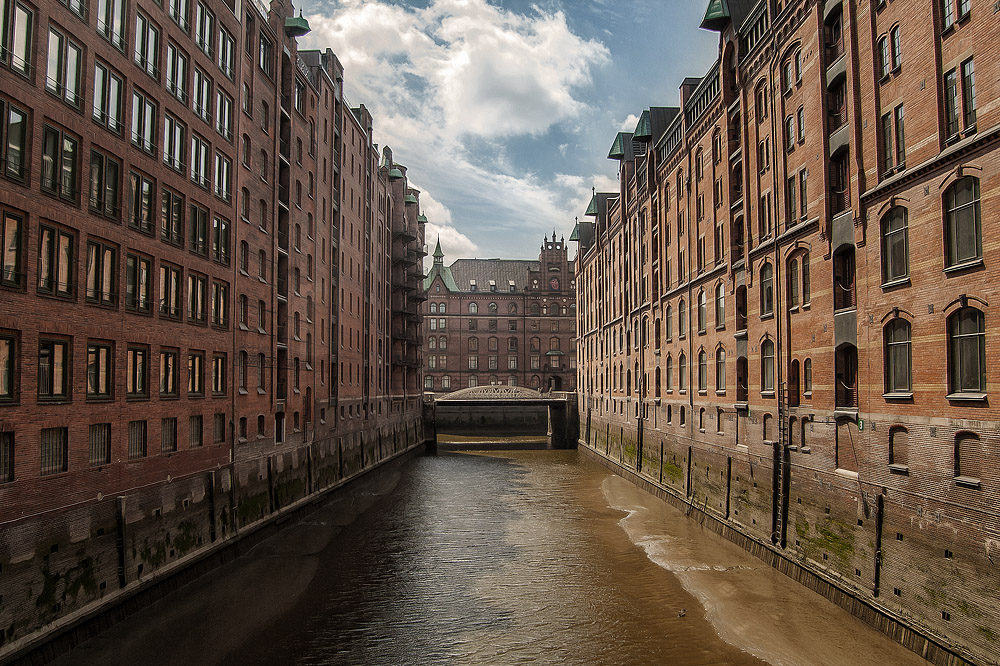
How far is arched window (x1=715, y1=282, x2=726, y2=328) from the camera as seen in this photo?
110 feet

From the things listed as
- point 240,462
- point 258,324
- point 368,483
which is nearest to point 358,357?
point 368,483

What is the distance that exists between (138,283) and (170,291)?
2176mm

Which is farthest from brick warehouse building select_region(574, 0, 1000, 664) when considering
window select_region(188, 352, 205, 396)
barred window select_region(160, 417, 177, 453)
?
window select_region(188, 352, 205, 396)

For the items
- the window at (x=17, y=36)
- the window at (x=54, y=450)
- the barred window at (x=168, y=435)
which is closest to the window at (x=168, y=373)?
the barred window at (x=168, y=435)

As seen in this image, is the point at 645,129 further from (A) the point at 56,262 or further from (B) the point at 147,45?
(A) the point at 56,262

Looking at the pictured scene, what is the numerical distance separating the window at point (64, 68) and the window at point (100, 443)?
8.72 m

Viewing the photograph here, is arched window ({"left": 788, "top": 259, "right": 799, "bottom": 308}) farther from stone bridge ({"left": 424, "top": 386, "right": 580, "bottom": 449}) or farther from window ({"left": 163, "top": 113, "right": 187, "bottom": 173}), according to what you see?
stone bridge ({"left": 424, "top": 386, "right": 580, "bottom": 449})

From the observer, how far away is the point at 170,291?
981 inches

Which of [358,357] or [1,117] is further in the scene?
[358,357]

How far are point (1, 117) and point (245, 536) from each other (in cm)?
1726

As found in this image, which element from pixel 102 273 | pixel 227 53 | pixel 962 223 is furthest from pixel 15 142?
pixel 962 223

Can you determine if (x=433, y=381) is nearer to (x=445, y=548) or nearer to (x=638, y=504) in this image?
(x=638, y=504)

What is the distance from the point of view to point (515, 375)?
335 feet

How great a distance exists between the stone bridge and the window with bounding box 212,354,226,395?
43.7 metres
